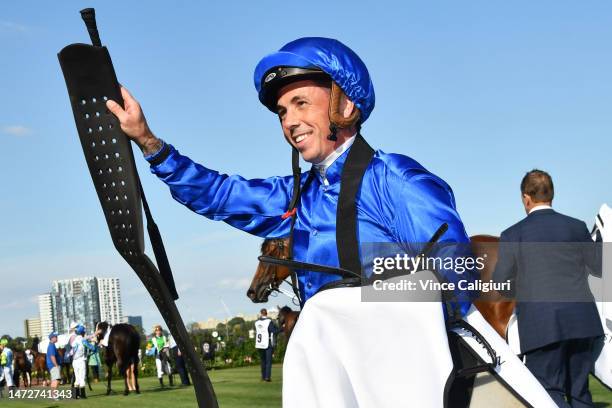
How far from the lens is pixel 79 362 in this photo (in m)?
21.7

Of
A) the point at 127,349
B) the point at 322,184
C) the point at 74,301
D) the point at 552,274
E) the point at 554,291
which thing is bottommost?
the point at 127,349

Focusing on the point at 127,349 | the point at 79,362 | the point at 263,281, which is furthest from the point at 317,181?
the point at 79,362

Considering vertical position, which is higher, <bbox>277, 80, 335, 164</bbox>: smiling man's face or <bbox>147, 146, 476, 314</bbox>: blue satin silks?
<bbox>277, 80, 335, 164</bbox>: smiling man's face

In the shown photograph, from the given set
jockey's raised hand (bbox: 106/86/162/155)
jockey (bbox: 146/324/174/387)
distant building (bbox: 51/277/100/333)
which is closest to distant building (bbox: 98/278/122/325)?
distant building (bbox: 51/277/100/333)

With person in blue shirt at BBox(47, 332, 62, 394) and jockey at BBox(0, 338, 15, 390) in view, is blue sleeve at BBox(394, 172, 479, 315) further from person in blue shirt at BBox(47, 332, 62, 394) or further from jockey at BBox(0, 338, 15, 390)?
jockey at BBox(0, 338, 15, 390)

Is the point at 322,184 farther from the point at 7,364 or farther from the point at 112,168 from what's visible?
the point at 7,364

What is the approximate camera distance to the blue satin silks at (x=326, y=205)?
288 centimetres

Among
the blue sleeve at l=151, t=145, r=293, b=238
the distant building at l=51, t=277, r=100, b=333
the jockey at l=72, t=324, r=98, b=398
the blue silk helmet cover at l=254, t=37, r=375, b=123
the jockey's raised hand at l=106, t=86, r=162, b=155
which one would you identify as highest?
the distant building at l=51, t=277, r=100, b=333

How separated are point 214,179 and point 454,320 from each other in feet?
4.37

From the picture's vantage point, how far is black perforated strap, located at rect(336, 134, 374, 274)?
309 centimetres

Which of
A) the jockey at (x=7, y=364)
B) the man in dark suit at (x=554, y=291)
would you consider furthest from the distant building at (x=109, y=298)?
the man in dark suit at (x=554, y=291)

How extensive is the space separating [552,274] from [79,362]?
16.8 metres

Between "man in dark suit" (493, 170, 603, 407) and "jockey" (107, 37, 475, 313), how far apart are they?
11.1 feet

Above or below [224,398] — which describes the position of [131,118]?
above
